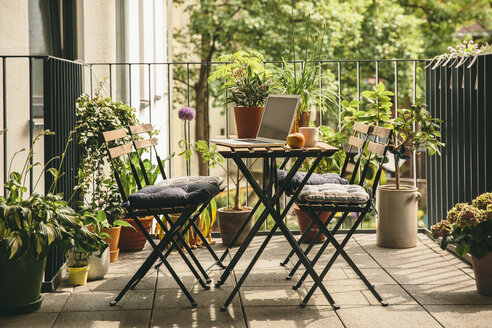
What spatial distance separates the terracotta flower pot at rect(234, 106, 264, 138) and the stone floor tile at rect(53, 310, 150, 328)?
117 centimetres

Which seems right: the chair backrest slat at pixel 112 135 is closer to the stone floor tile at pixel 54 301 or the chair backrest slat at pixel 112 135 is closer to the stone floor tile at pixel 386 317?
the stone floor tile at pixel 54 301

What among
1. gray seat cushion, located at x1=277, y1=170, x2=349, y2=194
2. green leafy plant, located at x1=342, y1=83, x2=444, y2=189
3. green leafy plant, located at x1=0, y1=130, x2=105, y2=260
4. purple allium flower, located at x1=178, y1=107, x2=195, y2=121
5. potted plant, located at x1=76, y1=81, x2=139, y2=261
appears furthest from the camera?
purple allium flower, located at x1=178, y1=107, x2=195, y2=121

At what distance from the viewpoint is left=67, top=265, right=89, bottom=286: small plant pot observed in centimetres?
386

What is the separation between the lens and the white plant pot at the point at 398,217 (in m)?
4.77

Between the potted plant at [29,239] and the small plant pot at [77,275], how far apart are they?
407mm

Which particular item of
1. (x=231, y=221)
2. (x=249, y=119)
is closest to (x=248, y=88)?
(x=249, y=119)

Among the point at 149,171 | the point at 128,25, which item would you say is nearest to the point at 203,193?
the point at 149,171

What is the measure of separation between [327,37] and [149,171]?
6.74 meters

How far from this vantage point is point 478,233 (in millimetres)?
3551

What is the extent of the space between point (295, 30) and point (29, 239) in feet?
27.7

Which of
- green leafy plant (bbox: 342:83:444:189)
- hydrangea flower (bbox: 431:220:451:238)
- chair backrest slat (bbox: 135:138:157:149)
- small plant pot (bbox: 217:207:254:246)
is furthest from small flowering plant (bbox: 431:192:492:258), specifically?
chair backrest slat (bbox: 135:138:157:149)

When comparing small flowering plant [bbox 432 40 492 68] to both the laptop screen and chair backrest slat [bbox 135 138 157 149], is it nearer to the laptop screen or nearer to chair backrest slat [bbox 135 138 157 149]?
the laptop screen

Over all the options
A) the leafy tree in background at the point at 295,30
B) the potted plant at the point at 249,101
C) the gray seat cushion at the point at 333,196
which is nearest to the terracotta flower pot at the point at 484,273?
the gray seat cushion at the point at 333,196

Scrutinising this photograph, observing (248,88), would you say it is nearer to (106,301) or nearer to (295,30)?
(106,301)
